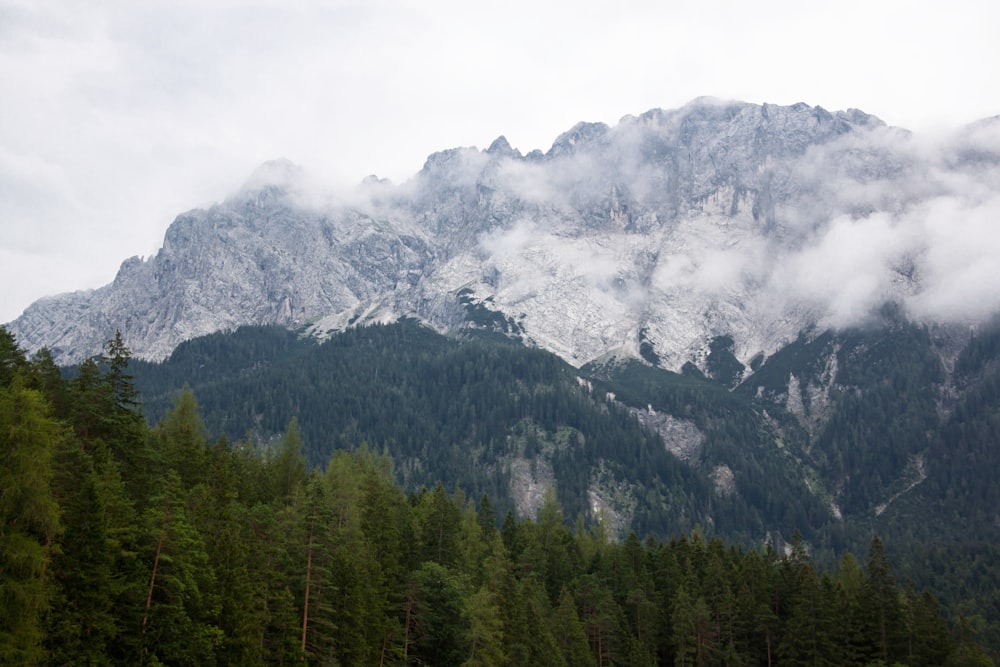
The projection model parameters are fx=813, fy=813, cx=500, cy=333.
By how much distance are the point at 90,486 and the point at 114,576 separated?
4.83m

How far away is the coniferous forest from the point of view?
37531 mm

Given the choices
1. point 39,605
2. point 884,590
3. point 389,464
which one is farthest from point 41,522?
point 389,464

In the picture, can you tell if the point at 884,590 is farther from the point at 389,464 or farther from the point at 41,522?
the point at 41,522

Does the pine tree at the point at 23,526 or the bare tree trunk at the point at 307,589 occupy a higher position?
the pine tree at the point at 23,526

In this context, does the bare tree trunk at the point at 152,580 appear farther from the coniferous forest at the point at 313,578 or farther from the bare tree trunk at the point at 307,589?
the bare tree trunk at the point at 307,589

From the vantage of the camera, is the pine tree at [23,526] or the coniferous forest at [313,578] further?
the coniferous forest at [313,578]

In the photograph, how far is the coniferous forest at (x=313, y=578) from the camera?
3753 centimetres

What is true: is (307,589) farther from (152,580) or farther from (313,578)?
(152,580)

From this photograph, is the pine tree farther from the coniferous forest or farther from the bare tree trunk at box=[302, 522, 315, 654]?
the bare tree trunk at box=[302, 522, 315, 654]

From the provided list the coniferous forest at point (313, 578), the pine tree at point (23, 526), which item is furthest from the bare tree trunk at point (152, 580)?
the pine tree at point (23, 526)

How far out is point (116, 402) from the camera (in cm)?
6319

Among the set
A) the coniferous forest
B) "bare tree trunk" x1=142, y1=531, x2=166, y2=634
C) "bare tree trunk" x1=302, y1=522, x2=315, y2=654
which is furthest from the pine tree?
"bare tree trunk" x1=302, y1=522, x2=315, y2=654

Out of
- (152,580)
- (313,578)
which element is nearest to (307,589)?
(313,578)

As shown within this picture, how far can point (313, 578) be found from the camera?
58500 mm
